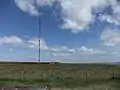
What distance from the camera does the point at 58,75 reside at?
9055 mm

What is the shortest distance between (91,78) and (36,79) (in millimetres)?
1473

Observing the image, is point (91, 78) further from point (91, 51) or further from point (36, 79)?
point (36, 79)

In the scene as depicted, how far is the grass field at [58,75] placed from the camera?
29.5 ft

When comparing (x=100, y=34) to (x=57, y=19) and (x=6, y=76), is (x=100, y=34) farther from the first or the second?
(x=6, y=76)

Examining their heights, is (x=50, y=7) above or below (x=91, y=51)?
above

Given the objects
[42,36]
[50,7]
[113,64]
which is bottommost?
[113,64]

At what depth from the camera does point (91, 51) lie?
29.7 feet

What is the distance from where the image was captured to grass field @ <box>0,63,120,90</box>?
8.99m

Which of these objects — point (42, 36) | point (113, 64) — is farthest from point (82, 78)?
point (42, 36)

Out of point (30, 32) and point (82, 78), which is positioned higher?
point (30, 32)

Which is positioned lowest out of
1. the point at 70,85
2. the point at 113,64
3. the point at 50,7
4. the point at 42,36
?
the point at 70,85

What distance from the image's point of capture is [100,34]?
29.9 feet

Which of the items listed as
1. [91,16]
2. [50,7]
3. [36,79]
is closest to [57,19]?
[50,7]

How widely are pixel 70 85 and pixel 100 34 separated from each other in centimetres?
159
